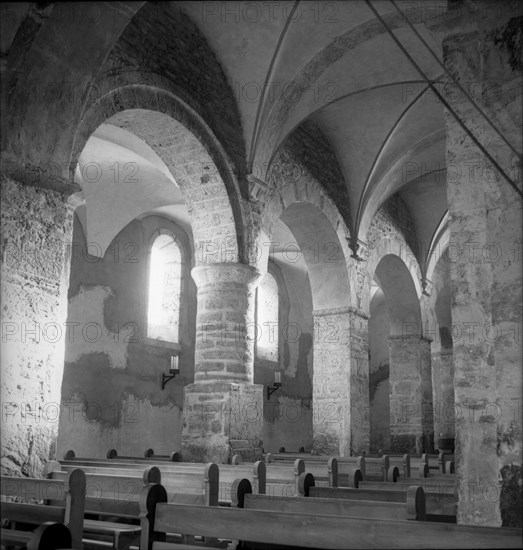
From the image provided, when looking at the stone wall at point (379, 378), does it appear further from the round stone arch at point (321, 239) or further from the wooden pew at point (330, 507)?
the wooden pew at point (330, 507)

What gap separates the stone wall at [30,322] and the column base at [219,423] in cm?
294

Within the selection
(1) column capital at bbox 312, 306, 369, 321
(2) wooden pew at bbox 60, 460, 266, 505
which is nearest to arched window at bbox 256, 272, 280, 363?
(1) column capital at bbox 312, 306, 369, 321

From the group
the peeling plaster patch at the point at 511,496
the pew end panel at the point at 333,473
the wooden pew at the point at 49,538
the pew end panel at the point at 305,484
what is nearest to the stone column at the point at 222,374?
the pew end panel at the point at 333,473

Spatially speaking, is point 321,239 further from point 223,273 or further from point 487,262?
point 487,262

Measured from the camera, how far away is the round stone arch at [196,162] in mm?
8073

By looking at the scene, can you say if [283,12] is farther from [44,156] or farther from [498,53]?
[498,53]

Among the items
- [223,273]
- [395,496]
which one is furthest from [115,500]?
[223,273]

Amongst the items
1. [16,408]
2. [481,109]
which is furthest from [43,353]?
[481,109]

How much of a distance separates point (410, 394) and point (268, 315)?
408 centimetres

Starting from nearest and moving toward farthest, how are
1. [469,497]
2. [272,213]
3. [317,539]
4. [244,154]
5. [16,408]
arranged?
1. [317,539]
2. [469,497]
3. [16,408]
4. [244,154]
5. [272,213]

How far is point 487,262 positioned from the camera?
13.2 feet

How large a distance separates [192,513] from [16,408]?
2.70 metres

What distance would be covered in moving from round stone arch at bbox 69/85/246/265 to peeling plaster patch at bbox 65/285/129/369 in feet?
10.5

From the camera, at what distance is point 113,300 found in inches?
481
